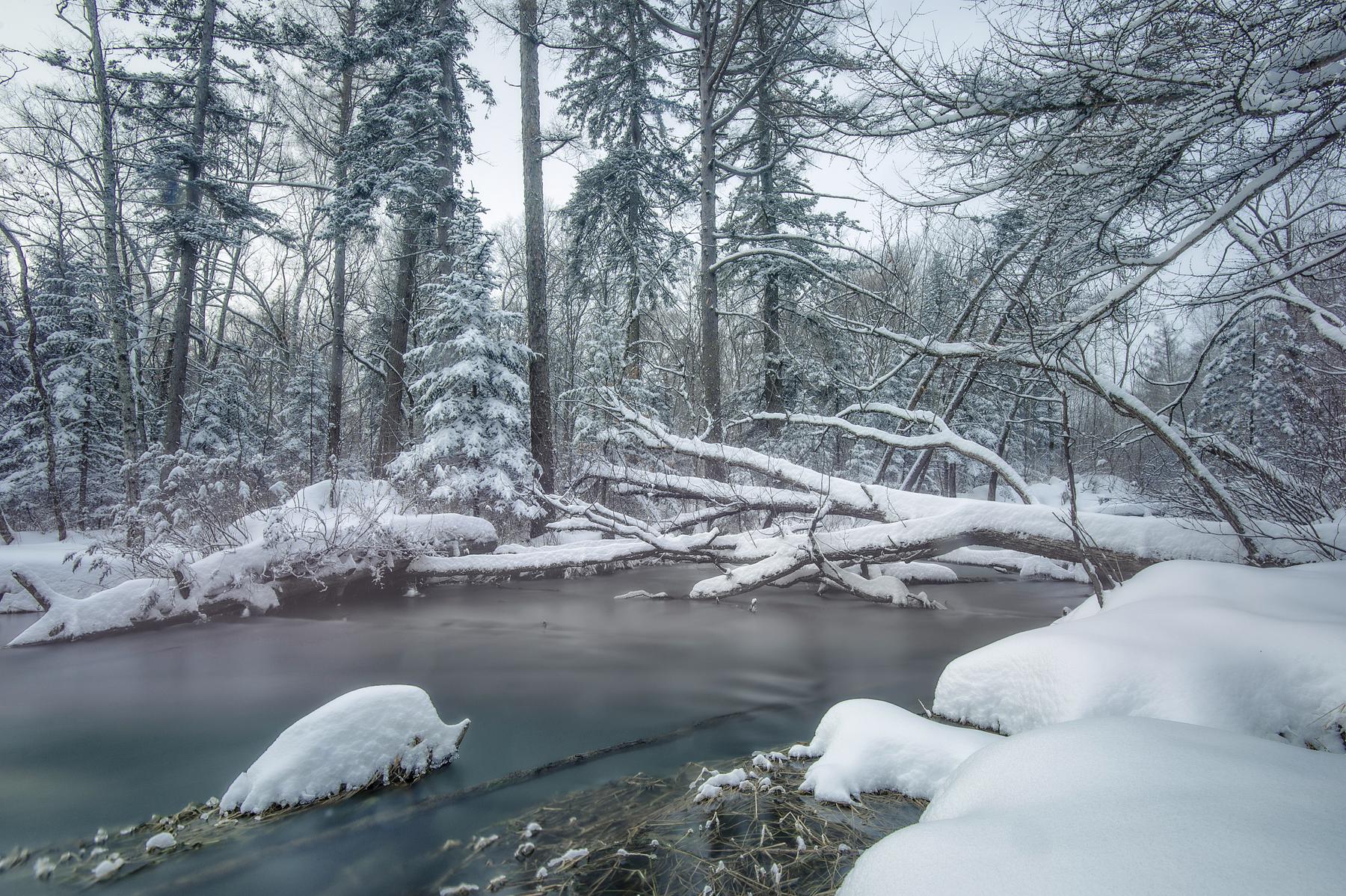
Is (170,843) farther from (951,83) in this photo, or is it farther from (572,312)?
(572,312)

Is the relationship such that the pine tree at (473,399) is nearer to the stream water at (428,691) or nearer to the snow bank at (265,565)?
the snow bank at (265,565)

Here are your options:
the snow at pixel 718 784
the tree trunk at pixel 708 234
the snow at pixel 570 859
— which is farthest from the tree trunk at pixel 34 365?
the snow at pixel 718 784

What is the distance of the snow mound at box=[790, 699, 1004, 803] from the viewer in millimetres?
3104

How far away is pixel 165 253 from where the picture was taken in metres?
15.6

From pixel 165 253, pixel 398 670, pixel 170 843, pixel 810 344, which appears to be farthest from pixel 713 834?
pixel 165 253

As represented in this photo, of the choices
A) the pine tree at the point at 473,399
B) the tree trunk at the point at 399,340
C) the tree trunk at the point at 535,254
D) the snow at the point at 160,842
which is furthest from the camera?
the tree trunk at the point at 399,340

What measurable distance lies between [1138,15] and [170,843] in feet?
23.7

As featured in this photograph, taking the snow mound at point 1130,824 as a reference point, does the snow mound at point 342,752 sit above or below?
below

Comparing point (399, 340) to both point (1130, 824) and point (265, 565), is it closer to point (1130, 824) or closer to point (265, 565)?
point (265, 565)

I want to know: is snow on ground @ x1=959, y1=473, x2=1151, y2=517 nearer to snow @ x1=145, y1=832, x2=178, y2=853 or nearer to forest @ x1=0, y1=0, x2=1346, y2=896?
forest @ x1=0, y1=0, x2=1346, y2=896

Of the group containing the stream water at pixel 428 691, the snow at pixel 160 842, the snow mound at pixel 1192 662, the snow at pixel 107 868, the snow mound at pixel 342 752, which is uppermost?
the snow mound at pixel 1192 662

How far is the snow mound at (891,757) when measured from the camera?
3104 mm

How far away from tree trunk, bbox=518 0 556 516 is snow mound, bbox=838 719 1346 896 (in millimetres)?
10915

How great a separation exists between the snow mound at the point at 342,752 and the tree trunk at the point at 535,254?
865 centimetres
